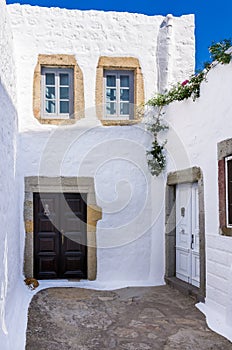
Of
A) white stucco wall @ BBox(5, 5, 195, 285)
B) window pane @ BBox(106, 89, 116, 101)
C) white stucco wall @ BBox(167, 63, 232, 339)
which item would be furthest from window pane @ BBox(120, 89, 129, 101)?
white stucco wall @ BBox(167, 63, 232, 339)

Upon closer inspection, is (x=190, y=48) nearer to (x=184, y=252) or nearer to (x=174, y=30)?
(x=174, y=30)

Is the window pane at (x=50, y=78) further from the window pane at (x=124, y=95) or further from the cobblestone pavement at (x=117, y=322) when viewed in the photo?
the cobblestone pavement at (x=117, y=322)

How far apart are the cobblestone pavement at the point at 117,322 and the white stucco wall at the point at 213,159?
31 centimetres

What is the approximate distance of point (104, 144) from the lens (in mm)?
7910

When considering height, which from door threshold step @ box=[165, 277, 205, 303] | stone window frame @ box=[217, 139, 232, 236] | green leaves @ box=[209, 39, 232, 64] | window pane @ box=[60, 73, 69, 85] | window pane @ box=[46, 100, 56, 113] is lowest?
door threshold step @ box=[165, 277, 205, 303]

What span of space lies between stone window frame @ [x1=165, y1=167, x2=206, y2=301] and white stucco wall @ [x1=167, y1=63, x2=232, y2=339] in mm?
130

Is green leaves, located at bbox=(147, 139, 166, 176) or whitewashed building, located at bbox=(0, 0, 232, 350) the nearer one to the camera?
whitewashed building, located at bbox=(0, 0, 232, 350)

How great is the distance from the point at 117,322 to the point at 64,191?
2.89 m

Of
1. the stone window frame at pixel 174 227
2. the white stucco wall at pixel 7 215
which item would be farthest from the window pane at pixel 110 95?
the white stucco wall at pixel 7 215

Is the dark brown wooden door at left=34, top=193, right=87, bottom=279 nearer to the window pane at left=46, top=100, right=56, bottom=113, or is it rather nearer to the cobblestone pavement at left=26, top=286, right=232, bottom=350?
the cobblestone pavement at left=26, top=286, right=232, bottom=350

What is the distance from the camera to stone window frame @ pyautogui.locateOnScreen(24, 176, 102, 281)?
300 inches

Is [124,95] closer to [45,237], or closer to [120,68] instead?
[120,68]

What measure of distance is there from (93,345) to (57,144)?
390 centimetres

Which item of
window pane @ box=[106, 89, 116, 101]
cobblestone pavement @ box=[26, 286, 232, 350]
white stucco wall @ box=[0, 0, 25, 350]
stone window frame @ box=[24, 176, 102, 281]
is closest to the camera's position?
white stucco wall @ box=[0, 0, 25, 350]
